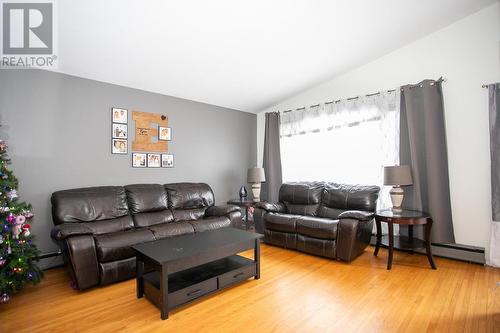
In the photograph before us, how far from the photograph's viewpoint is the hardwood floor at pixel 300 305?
1.83 meters

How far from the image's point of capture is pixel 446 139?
3.16m

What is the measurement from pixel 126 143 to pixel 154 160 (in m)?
0.47

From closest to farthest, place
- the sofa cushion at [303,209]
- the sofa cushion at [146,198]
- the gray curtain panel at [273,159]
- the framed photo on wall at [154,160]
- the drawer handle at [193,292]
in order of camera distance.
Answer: the drawer handle at [193,292]
the sofa cushion at [146,198]
the framed photo on wall at [154,160]
the sofa cushion at [303,209]
the gray curtain panel at [273,159]

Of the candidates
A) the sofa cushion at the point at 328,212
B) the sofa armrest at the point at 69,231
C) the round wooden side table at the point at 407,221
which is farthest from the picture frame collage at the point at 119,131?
the round wooden side table at the point at 407,221

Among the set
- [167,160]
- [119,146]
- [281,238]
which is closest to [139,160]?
[119,146]

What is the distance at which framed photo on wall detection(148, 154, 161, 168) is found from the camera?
3.80m

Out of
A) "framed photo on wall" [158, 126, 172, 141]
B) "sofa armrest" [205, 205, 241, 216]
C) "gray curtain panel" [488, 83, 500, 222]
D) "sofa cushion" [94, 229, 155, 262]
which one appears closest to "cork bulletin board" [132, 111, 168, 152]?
"framed photo on wall" [158, 126, 172, 141]

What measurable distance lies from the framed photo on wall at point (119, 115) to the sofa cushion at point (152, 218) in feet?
4.43

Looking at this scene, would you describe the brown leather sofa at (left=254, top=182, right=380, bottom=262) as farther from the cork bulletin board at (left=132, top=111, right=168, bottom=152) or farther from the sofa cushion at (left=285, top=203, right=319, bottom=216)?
the cork bulletin board at (left=132, top=111, right=168, bottom=152)

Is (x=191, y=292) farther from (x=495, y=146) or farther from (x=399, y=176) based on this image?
(x=495, y=146)

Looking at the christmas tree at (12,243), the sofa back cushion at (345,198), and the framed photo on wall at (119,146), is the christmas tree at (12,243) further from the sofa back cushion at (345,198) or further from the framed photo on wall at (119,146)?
the sofa back cushion at (345,198)

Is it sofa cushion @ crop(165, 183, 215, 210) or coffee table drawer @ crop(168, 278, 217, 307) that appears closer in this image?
coffee table drawer @ crop(168, 278, 217, 307)

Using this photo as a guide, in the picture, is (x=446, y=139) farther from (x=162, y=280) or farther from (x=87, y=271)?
(x=87, y=271)

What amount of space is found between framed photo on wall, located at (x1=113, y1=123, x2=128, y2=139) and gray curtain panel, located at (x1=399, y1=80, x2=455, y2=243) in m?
3.89
